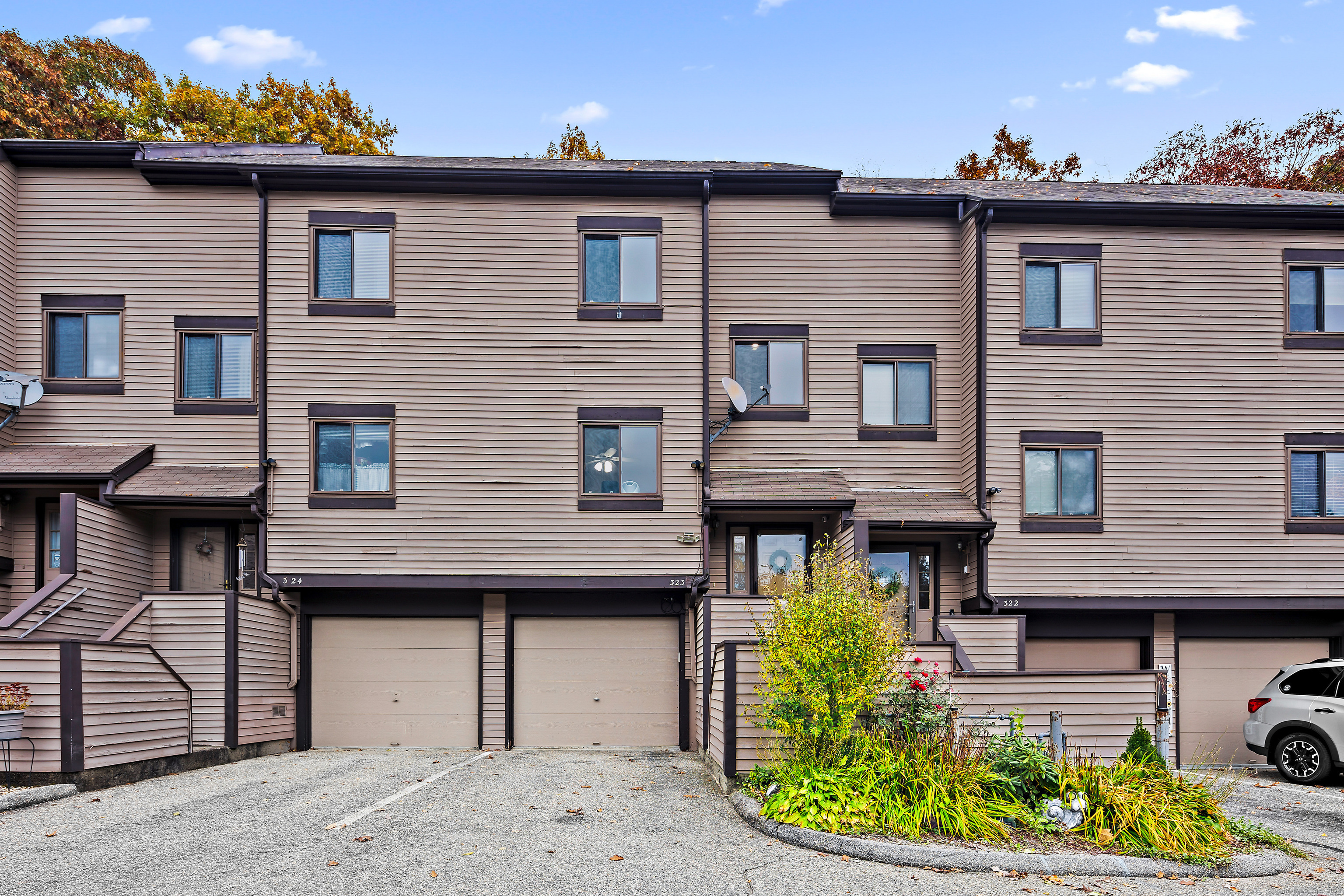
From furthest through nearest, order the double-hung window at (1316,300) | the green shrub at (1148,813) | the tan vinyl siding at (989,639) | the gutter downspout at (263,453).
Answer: the double-hung window at (1316,300) → the gutter downspout at (263,453) → the tan vinyl siding at (989,639) → the green shrub at (1148,813)

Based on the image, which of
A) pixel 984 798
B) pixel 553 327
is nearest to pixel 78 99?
pixel 553 327

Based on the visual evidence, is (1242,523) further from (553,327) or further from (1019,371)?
(553,327)

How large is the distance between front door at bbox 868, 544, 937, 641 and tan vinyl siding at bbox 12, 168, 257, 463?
33.8 feet

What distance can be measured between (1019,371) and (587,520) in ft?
24.1

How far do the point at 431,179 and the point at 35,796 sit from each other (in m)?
9.84

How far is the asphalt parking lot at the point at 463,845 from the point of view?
22.2 ft

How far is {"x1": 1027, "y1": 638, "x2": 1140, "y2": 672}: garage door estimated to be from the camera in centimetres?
1578

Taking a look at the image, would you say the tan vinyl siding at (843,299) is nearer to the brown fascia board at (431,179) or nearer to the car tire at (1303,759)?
the brown fascia board at (431,179)

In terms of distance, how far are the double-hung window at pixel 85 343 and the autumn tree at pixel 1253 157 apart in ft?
85.9

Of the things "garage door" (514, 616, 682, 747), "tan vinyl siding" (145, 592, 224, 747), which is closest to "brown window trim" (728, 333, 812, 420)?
"garage door" (514, 616, 682, 747)

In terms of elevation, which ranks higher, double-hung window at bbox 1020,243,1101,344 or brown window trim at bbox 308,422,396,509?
double-hung window at bbox 1020,243,1101,344

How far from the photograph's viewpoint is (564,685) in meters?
15.4

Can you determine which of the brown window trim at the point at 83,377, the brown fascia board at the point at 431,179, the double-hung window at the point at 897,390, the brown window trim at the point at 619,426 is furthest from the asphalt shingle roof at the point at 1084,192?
the brown window trim at the point at 83,377

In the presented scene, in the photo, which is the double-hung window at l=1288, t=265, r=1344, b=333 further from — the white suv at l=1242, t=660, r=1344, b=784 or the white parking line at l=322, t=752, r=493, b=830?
the white parking line at l=322, t=752, r=493, b=830
